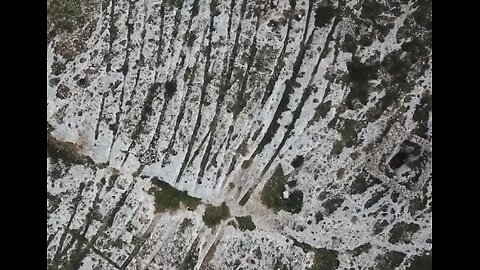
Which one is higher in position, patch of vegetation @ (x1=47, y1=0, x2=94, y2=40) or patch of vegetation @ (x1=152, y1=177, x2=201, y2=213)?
patch of vegetation @ (x1=47, y1=0, x2=94, y2=40)

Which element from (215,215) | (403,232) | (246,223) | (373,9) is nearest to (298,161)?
(246,223)

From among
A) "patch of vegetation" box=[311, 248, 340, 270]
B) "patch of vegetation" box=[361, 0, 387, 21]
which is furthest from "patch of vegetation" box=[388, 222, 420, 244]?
"patch of vegetation" box=[361, 0, 387, 21]

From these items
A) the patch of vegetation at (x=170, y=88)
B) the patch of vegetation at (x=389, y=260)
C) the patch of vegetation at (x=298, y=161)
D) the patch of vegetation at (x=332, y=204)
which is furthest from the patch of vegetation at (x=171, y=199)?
the patch of vegetation at (x=389, y=260)

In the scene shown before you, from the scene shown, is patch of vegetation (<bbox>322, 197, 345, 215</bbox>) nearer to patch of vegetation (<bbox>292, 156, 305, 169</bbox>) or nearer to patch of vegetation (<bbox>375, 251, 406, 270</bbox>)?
patch of vegetation (<bbox>292, 156, 305, 169</bbox>)

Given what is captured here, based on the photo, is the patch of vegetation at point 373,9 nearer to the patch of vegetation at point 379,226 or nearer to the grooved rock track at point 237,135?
the grooved rock track at point 237,135

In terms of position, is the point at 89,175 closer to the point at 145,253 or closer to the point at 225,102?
the point at 145,253
